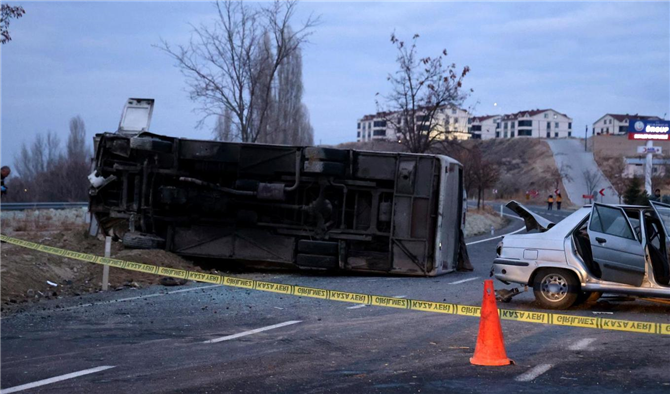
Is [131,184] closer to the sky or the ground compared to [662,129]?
closer to the ground

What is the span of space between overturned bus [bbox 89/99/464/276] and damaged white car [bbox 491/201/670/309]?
15.1 feet

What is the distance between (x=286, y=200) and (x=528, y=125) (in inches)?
6912

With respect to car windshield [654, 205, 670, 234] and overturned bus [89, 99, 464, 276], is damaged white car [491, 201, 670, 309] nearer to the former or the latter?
car windshield [654, 205, 670, 234]

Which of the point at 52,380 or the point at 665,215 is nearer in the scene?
the point at 52,380

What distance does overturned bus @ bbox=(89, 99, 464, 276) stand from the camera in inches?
669

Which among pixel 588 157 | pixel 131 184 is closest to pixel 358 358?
pixel 131 184

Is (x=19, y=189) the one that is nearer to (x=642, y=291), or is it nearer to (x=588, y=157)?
(x=642, y=291)

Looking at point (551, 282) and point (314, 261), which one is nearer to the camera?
point (551, 282)

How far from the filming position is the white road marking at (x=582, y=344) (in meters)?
8.92

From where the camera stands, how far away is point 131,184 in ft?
56.6

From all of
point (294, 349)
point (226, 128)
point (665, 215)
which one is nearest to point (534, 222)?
point (665, 215)

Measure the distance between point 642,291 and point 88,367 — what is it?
7.75 meters

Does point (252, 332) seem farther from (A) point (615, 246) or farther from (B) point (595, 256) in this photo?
(A) point (615, 246)

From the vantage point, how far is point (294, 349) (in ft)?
28.8
